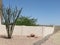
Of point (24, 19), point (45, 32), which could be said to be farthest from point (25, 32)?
point (24, 19)

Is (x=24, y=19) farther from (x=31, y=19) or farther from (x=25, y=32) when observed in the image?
(x=25, y=32)

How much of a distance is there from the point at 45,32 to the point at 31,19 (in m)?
23.9

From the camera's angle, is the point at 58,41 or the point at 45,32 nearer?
the point at 58,41

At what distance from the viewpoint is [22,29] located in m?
30.0

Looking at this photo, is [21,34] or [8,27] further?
[21,34]

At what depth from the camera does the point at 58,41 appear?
3789 millimetres

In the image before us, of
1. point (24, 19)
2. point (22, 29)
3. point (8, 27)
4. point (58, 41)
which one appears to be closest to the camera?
point (58, 41)

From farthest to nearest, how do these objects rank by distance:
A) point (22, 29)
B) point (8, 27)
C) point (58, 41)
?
point (22, 29) < point (8, 27) < point (58, 41)

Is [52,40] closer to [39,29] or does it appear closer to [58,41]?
[58,41]

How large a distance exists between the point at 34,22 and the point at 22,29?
26.2 m

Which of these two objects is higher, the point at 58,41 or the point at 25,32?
the point at 58,41

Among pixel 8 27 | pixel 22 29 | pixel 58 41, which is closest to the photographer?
pixel 58 41

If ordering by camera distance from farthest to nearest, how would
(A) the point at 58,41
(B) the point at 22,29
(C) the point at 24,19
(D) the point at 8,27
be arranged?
1. (C) the point at 24,19
2. (B) the point at 22,29
3. (D) the point at 8,27
4. (A) the point at 58,41

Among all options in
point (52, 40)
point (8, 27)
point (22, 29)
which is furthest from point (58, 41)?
point (22, 29)
